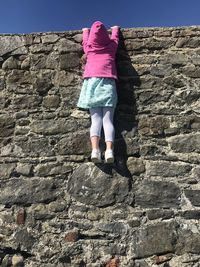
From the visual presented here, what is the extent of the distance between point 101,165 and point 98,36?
5.05 ft

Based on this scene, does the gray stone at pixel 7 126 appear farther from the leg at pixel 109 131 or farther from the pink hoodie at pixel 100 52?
the leg at pixel 109 131

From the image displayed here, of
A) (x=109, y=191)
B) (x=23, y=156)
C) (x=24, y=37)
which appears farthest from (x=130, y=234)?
(x=24, y=37)

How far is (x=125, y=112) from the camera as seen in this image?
17.9ft

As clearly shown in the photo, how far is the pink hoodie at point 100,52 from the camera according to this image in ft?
17.8

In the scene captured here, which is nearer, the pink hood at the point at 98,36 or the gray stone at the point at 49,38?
the pink hood at the point at 98,36

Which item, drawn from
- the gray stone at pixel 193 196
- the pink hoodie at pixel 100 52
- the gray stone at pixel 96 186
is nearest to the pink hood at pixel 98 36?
the pink hoodie at pixel 100 52

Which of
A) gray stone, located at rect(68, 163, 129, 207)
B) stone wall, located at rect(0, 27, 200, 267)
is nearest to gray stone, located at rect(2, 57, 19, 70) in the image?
stone wall, located at rect(0, 27, 200, 267)

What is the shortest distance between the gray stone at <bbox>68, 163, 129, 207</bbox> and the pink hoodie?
1.10 m

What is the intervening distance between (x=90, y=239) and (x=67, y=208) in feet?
1.42

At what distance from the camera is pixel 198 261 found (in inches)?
191

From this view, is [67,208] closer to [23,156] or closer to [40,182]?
[40,182]

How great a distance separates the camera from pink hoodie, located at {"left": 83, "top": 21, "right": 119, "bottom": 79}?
542 centimetres

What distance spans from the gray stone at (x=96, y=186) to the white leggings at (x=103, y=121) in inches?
15.0

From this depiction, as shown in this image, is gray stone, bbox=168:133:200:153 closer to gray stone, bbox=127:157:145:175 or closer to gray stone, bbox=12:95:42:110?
gray stone, bbox=127:157:145:175
